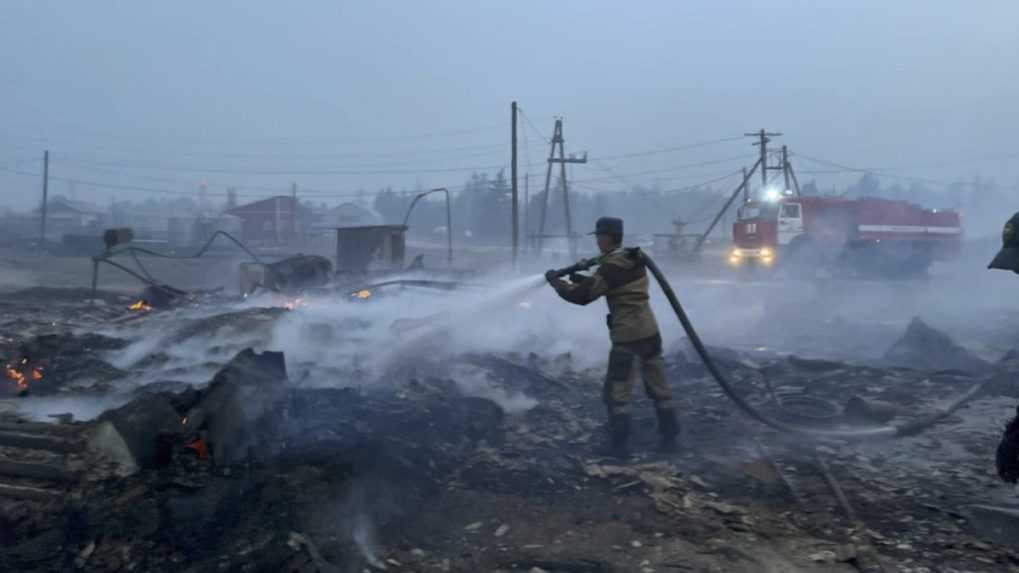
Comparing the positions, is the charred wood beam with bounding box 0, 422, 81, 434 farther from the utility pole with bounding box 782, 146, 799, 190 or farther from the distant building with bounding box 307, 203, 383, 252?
the distant building with bounding box 307, 203, 383, 252

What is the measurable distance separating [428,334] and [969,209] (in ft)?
152

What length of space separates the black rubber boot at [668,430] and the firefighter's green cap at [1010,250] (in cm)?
239

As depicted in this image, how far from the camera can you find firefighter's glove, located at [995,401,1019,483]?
3883mm

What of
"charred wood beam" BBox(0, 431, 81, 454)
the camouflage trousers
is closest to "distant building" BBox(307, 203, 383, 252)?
"charred wood beam" BBox(0, 431, 81, 454)

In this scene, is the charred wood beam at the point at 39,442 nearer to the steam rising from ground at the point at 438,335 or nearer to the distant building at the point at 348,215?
the steam rising from ground at the point at 438,335

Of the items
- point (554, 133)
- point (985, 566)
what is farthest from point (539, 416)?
point (554, 133)

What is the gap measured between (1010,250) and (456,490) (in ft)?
10.8

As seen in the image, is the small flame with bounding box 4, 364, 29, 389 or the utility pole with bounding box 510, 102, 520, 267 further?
the utility pole with bounding box 510, 102, 520, 267

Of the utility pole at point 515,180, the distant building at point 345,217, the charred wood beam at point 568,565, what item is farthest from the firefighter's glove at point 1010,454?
the distant building at point 345,217

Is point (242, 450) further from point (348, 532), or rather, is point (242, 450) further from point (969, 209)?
point (969, 209)

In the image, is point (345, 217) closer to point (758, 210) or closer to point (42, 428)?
point (758, 210)

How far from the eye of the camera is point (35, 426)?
563 centimetres

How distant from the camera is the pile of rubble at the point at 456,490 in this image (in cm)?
396

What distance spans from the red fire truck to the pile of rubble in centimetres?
2062
